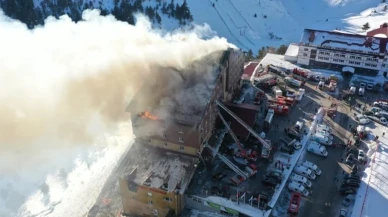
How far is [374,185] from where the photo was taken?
34.7 metres

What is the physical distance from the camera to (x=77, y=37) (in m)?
38.4

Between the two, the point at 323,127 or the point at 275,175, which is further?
the point at 323,127

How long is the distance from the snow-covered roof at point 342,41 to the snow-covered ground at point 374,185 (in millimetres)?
14918

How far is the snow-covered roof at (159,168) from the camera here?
106 feet

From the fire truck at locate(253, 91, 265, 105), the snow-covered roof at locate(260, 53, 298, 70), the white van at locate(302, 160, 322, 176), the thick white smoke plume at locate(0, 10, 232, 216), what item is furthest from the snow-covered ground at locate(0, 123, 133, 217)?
the snow-covered roof at locate(260, 53, 298, 70)

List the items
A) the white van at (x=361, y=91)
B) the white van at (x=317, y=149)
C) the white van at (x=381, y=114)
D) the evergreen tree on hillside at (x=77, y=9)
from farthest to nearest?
the evergreen tree on hillside at (x=77, y=9), the white van at (x=361, y=91), the white van at (x=381, y=114), the white van at (x=317, y=149)

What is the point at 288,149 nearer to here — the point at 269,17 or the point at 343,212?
the point at 343,212

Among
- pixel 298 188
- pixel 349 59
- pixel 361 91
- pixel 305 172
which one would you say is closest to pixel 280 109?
pixel 305 172

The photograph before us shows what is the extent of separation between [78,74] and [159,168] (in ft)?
37.2

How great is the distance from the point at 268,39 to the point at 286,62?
37373 millimetres

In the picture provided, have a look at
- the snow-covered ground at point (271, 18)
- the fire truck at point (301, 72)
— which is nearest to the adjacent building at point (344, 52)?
the fire truck at point (301, 72)

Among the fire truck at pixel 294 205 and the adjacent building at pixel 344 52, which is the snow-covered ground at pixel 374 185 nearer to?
the fire truck at pixel 294 205

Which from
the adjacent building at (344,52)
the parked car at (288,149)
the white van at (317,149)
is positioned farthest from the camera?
the adjacent building at (344,52)

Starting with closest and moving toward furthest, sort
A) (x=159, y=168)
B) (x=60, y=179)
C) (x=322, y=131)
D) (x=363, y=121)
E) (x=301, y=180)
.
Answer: (x=159, y=168) → (x=301, y=180) → (x=60, y=179) → (x=322, y=131) → (x=363, y=121)
